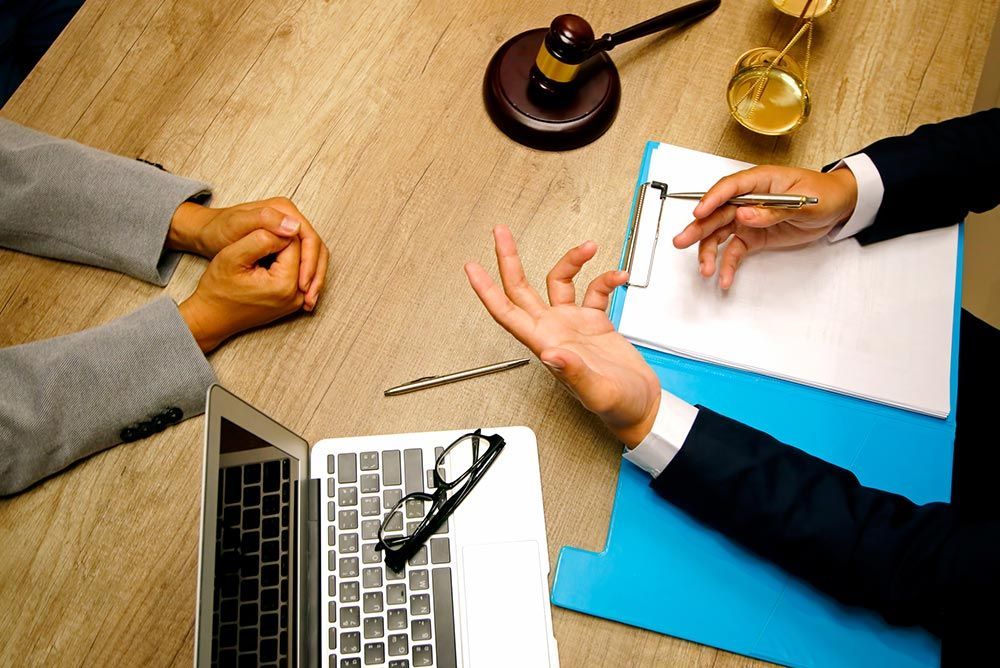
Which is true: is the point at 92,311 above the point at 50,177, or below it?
below

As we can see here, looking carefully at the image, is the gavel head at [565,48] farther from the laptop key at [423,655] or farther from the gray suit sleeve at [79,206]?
the laptop key at [423,655]

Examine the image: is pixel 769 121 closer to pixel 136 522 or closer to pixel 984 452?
pixel 984 452

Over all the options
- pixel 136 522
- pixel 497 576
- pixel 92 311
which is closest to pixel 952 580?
pixel 497 576

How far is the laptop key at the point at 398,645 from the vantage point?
2.56 feet

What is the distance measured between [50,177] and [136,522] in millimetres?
435

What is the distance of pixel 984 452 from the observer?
3.25ft

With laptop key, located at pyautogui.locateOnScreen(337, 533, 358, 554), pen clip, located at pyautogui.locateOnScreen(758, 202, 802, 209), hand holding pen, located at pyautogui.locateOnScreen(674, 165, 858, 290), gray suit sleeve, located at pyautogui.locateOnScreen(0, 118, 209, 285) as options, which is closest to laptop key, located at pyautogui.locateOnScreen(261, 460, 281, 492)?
laptop key, located at pyautogui.locateOnScreen(337, 533, 358, 554)

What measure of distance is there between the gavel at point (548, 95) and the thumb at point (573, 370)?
1.09ft

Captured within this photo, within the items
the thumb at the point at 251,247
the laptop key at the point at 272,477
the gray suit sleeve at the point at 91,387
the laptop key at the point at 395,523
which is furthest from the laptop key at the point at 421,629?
the thumb at the point at 251,247

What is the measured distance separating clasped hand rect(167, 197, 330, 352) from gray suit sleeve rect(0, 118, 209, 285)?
0.13 feet

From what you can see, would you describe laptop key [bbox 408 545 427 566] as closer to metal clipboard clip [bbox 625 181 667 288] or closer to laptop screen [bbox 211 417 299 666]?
laptop screen [bbox 211 417 299 666]

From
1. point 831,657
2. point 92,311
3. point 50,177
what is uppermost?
point 50,177

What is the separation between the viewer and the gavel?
913mm

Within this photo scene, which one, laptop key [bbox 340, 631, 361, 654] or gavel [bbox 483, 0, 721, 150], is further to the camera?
gavel [bbox 483, 0, 721, 150]
